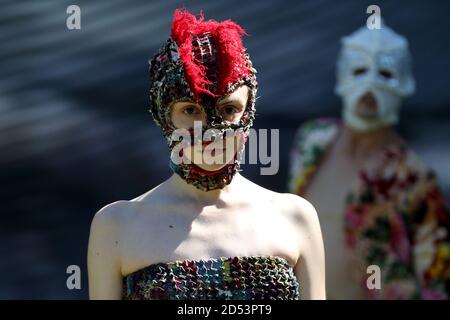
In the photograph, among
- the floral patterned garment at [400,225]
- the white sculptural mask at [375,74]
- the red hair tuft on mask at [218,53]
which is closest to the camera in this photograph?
the red hair tuft on mask at [218,53]

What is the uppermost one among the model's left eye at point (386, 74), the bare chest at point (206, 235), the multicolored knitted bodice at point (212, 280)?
the model's left eye at point (386, 74)

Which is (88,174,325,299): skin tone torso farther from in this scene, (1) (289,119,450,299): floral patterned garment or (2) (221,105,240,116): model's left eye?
(1) (289,119,450,299): floral patterned garment

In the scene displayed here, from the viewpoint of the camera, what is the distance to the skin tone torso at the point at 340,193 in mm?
4152

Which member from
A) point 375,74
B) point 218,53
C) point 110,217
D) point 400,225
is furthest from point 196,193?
point 375,74

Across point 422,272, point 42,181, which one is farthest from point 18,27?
point 422,272

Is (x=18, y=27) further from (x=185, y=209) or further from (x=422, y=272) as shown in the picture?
(x=185, y=209)

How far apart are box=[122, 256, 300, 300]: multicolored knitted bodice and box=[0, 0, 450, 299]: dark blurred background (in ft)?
6.43

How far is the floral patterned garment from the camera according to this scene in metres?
4.09

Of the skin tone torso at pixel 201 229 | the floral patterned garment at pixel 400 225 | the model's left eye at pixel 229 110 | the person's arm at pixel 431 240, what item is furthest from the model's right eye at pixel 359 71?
the model's left eye at pixel 229 110

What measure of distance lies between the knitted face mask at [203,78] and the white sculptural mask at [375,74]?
1.85 meters

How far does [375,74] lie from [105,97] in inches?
36.6

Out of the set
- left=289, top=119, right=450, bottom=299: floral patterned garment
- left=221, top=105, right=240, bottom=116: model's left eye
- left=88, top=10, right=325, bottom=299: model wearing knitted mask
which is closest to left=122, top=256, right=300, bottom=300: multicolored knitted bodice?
left=88, top=10, right=325, bottom=299: model wearing knitted mask

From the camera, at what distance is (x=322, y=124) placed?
4406mm

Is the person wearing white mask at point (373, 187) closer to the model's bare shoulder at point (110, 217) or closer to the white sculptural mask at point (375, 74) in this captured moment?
the white sculptural mask at point (375, 74)
